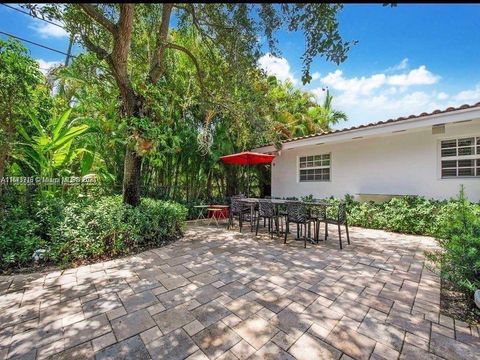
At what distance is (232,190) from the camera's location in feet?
35.2

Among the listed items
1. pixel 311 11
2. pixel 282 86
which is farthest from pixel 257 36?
pixel 282 86

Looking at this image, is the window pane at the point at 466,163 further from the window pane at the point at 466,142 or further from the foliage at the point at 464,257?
the foliage at the point at 464,257

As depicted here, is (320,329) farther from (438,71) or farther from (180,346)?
(438,71)

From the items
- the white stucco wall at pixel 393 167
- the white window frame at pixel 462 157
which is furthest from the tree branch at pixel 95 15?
the white window frame at pixel 462 157

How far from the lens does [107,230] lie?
4.54 metres

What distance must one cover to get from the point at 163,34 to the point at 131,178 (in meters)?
3.49

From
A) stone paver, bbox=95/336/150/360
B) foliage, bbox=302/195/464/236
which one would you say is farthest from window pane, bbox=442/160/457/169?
stone paver, bbox=95/336/150/360

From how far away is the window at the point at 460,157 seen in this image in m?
6.36

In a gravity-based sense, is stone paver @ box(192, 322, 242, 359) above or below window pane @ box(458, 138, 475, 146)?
below

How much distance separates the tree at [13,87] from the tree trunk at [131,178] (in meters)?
1.92

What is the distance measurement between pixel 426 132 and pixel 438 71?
1.91 metres

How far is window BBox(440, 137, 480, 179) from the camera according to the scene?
6.36 metres

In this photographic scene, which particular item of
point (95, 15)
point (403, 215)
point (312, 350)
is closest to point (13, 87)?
point (95, 15)

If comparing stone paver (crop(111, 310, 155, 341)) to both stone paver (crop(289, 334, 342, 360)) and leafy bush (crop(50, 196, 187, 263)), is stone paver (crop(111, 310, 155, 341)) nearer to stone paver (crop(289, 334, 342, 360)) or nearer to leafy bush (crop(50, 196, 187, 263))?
stone paver (crop(289, 334, 342, 360))
